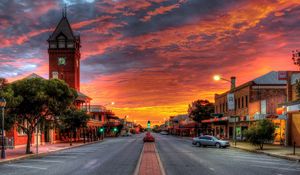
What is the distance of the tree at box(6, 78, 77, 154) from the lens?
3534 cm

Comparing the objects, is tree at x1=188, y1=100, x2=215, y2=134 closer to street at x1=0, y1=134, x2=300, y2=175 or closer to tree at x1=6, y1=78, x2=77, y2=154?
tree at x1=6, y1=78, x2=77, y2=154

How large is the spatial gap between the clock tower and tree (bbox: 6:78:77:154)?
198 feet

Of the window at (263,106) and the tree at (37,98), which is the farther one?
the window at (263,106)

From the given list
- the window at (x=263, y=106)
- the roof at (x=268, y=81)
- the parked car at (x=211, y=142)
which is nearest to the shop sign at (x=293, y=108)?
the parked car at (x=211, y=142)

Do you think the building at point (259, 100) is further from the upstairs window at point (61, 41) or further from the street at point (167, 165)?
the upstairs window at point (61, 41)

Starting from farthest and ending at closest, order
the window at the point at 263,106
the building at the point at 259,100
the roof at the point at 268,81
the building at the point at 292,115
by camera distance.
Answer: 1. the roof at the point at 268,81
2. the window at the point at 263,106
3. the building at the point at 259,100
4. the building at the point at 292,115

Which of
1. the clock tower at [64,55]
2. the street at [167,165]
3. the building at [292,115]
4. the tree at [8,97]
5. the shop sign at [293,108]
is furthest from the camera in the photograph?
the clock tower at [64,55]

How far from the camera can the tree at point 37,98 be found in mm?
35344

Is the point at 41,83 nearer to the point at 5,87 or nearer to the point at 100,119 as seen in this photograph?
the point at 5,87

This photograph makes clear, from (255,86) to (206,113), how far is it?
44112 mm

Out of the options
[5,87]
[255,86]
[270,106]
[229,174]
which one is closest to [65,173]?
[229,174]

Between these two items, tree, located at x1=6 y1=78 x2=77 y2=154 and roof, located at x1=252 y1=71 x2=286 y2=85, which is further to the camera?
roof, located at x1=252 y1=71 x2=286 y2=85

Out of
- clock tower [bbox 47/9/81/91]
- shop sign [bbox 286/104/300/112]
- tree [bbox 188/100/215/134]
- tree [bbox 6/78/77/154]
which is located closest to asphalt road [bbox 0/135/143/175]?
tree [bbox 6/78/77/154]

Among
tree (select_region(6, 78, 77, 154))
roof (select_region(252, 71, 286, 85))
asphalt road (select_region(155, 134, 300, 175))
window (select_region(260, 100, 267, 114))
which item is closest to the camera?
asphalt road (select_region(155, 134, 300, 175))
